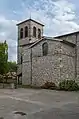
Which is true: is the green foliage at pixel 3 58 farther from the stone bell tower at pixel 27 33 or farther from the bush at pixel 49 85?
the bush at pixel 49 85

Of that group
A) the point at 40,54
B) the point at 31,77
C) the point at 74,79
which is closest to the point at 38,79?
the point at 31,77

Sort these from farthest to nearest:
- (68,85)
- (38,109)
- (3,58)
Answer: (3,58), (68,85), (38,109)

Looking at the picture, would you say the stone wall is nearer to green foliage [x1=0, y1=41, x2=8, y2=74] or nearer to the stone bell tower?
green foliage [x1=0, y1=41, x2=8, y2=74]

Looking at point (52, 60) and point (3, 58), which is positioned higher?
point (3, 58)

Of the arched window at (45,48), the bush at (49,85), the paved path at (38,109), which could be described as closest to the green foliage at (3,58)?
the arched window at (45,48)

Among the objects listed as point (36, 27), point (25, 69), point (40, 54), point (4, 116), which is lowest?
point (4, 116)

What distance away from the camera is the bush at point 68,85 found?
2643 centimetres

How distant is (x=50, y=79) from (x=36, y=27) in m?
18.8

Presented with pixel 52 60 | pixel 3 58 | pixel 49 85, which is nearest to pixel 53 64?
pixel 52 60

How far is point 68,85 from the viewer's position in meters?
26.8

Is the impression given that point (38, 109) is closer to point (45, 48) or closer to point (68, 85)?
point (68, 85)

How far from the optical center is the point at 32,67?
33.8 metres

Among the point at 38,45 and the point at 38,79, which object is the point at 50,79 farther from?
the point at 38,45

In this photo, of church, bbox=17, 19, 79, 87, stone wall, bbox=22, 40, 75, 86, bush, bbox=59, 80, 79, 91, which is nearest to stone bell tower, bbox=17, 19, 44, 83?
church, bbox=17, 19, 79, 87
